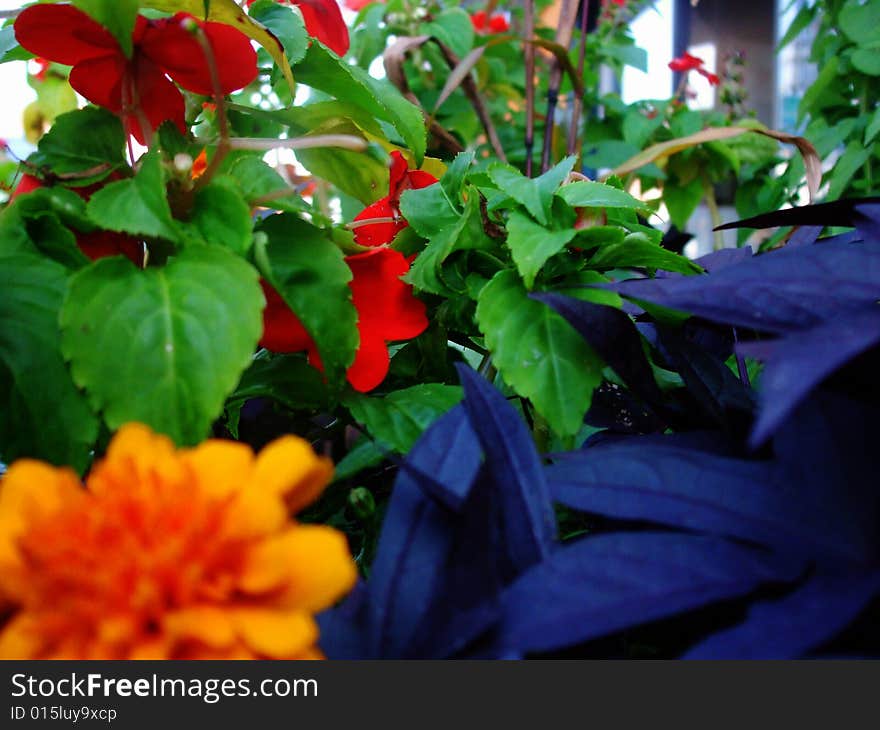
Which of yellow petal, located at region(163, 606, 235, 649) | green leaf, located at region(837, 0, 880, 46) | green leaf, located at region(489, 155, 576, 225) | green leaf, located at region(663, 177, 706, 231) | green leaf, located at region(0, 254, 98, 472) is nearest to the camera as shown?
yellow petal, located at region(163, 606, 235, 649)

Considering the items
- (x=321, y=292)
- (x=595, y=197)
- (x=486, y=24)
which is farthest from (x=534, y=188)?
(x=486, y=24)

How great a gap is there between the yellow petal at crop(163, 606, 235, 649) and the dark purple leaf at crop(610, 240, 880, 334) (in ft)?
0.72

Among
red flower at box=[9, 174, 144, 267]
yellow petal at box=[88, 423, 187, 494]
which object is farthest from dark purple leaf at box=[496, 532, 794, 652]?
red flower at box=[9, 174, 144, 267]

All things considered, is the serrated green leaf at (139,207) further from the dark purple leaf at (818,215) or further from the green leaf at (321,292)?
the dark purple leaf at (818,215)

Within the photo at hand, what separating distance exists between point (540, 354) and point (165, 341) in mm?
185

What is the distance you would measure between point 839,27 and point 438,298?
2.84ft

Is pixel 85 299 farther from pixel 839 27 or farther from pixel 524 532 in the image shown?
pixel 839 27

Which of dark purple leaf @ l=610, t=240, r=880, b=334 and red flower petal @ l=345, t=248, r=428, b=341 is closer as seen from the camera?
dark purple leaf @ l=610, t=240, r=880, b=334

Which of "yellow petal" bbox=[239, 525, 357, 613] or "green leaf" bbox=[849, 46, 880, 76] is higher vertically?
"green leaf" bbox=[849, 46, 880, 76]

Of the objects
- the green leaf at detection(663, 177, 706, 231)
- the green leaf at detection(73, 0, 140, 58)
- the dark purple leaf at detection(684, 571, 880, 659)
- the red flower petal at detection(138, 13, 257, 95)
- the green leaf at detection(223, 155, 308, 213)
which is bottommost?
the green leaf at detection(663, 177, 706, 231)

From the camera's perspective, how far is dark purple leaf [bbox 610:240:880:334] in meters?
0.33

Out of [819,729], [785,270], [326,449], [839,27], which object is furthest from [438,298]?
[839,27]

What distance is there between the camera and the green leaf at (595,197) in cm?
45

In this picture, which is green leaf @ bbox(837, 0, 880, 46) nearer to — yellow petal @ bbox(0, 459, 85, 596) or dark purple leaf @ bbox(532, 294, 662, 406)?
dark purple leaf @ bbox(532, 294, 662, 406)
